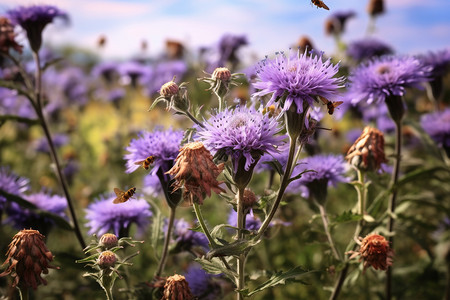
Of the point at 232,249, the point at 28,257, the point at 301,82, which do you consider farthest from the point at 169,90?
the point at 28,257

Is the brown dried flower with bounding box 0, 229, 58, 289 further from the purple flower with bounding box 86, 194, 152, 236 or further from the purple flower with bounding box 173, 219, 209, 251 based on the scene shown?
the purple flower with bounding box 173, 219, 209, 251

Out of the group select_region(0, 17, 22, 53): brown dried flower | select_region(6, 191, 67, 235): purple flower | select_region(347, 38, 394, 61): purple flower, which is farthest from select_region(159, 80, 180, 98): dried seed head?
select_region(347, 38, 394, 61): purple flower

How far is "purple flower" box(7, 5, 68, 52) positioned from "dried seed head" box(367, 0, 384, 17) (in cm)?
380

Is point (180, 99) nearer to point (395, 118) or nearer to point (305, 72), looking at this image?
point (305, 72)

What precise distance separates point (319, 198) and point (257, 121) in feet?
3.40

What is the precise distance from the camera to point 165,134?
88.6 inches

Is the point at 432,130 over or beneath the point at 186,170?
beneath

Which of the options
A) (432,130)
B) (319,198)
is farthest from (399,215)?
(432,130)

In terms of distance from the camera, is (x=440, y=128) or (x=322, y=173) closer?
(x=322, y=173)

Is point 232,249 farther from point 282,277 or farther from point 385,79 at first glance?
point 385,79

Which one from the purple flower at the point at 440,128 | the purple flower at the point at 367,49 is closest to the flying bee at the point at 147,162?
the purple flower at the point at 440,128

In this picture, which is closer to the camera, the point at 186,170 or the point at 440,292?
the point at 186,170

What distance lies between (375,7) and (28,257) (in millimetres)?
5055

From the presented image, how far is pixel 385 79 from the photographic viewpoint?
2578 mm
